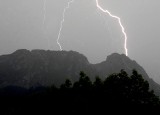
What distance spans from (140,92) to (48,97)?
23194mm

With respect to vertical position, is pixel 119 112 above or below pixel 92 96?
below

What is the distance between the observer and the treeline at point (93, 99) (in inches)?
2250

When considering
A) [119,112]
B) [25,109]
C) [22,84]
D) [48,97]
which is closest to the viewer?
[119,112]

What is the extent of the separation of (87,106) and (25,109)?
15.1 meters

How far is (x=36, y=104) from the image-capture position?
62.2 meters

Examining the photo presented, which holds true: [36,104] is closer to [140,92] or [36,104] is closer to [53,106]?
[53,106]

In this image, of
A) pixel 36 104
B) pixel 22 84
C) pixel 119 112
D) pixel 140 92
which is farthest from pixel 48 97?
pixel 22 84

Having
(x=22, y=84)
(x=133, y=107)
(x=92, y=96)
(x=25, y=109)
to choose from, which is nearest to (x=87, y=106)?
Result: (x=92, y=96)

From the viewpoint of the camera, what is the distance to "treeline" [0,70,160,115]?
57156 millimetres

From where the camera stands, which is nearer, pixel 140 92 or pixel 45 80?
pixel 140 92

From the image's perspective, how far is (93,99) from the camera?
198 feet

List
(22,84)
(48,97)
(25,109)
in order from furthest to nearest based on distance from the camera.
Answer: (22,84) < (48,97) < (25,109)

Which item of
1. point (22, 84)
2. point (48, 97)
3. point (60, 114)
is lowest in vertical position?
point (60, 114)

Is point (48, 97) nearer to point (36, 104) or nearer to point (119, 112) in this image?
point (36, 104)
